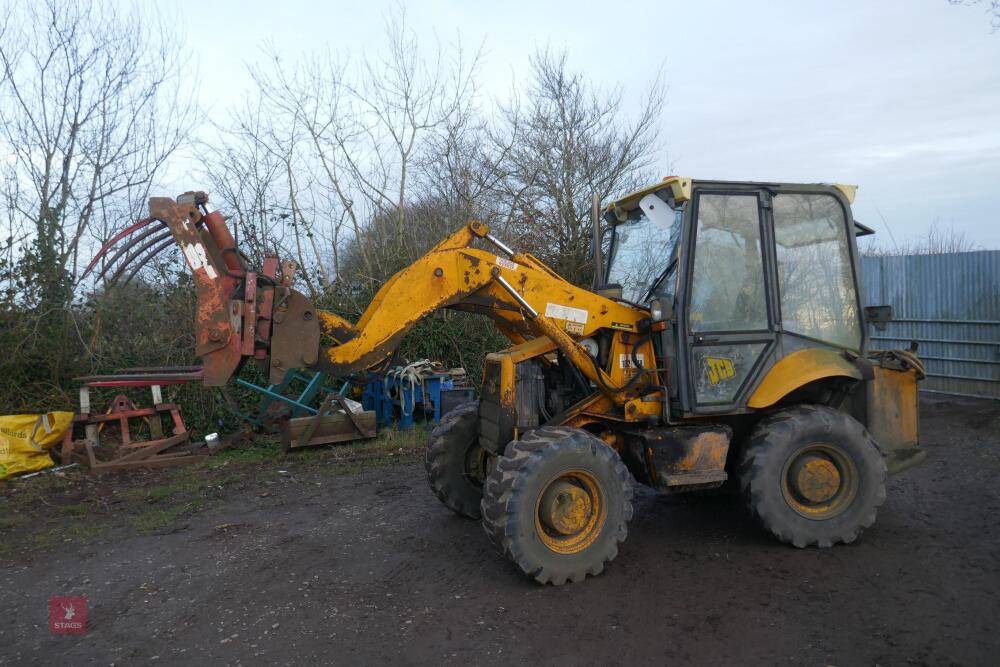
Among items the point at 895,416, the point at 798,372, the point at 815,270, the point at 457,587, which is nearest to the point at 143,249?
the point at 457,587

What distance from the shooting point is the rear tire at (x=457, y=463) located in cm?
557

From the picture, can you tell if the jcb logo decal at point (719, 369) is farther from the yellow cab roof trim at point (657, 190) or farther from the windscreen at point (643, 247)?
the yellow cab roof trim at point (657, 190)

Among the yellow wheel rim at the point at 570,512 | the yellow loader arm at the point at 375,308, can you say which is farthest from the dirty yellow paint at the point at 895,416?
the yellow wheel rim at the point at 570,512

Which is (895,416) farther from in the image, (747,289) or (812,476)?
(747,289)

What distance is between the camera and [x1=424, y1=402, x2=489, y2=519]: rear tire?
557cm

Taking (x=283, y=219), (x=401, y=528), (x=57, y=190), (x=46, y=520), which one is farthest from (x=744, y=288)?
(x=57, y=190)

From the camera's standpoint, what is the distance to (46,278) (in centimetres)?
939

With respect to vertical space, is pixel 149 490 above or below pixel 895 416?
below

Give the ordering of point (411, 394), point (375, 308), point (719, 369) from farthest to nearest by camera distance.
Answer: point (411, 394), point (719, 369), point (375, 308)

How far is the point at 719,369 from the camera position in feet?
16.0

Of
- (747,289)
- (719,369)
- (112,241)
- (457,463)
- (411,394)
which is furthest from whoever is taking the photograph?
(411,394)

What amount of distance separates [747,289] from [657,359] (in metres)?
0.78

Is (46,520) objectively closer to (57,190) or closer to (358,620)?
(358,620)

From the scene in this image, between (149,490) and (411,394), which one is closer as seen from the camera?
(149,490)
